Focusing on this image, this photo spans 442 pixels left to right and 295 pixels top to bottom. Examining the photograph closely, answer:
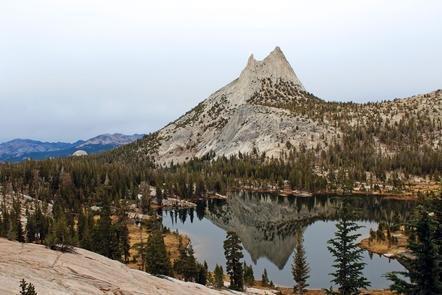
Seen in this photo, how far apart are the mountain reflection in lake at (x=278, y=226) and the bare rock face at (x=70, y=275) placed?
34537mm

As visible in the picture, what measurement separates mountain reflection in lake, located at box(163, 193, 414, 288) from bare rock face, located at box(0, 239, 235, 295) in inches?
1360

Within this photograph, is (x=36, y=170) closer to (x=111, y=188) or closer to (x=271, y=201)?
(x=111, y=188)

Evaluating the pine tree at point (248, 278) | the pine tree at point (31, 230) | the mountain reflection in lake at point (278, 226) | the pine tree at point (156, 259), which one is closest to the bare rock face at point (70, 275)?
the pine tree at point (156, 259)

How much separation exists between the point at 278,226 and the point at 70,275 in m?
104

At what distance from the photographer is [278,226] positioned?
140 meters

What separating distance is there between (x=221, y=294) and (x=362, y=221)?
318 ft

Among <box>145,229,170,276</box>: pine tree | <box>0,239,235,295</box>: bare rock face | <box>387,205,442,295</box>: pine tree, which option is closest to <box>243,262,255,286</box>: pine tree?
<box>145,229,170,276</box>: pine tree

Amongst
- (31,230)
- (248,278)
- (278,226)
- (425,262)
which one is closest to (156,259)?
(248,278)

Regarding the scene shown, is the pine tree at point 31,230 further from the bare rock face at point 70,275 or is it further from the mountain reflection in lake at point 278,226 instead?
the bare rock face at point 70,275

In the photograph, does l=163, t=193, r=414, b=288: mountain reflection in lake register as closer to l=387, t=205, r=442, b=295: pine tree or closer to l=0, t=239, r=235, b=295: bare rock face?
l=0, t=239, r=235, b=295: bare rock face

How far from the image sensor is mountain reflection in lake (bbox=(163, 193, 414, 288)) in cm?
9344

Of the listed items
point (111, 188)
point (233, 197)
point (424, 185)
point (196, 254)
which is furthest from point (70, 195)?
point (424, 185)

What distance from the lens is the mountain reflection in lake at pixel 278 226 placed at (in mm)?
93438

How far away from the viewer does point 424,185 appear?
655ft
